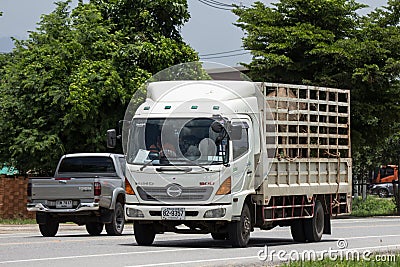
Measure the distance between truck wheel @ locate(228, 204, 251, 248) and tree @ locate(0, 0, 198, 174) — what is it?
1526 cm

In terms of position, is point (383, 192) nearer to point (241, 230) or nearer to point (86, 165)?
point (86, 165)

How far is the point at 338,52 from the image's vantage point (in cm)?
3644

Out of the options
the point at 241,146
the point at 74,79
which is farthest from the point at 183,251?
the point at 74,79

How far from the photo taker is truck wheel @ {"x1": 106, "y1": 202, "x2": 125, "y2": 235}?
23031 mm

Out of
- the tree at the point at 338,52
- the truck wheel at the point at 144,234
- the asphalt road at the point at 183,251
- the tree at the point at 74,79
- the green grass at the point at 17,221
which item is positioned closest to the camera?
the asphalt road at the point at 183,251

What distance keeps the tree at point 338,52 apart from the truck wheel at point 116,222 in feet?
48.9

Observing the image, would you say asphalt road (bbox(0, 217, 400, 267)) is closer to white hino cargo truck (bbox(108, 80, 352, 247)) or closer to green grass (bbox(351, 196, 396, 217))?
white hino cargo truck (bbox(108, 80, 352, 247))

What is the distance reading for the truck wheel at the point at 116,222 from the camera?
2303 cm

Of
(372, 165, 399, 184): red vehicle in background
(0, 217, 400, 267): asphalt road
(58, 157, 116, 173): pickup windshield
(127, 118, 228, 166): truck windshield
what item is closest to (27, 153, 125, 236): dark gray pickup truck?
(58, 157, 116, 173): pickup windshield

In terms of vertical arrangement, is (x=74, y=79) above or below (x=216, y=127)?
above

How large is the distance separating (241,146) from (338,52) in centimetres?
1900

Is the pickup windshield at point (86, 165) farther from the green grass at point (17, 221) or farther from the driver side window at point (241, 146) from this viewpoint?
the driver side window at point (241, 146)

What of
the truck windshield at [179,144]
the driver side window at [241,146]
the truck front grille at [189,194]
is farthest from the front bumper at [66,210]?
→ the driver side window at [241,146]

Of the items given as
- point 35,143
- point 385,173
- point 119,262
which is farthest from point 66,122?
point 385,173
